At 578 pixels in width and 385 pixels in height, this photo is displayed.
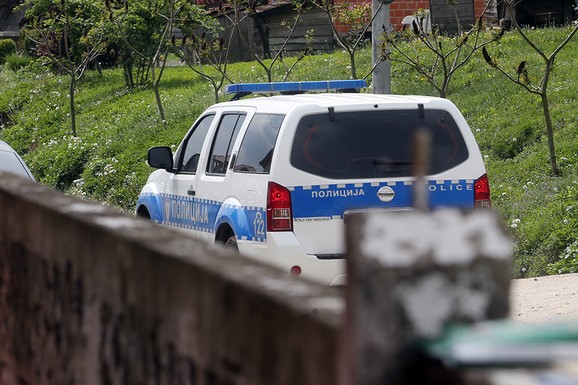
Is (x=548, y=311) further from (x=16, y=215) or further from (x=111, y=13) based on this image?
(x=111, y=13)

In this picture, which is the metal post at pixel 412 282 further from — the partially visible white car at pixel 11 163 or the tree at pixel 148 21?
the tree at pixel 148 21

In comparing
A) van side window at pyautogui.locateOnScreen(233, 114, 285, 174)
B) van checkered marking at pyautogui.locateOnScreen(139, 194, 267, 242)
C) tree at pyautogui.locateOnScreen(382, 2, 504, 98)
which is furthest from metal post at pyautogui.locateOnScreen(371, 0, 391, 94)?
van side window at pyautogui.locateOnScreen(233, 114, 285, 174)

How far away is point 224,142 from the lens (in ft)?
31.0

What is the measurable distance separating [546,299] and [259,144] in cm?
277

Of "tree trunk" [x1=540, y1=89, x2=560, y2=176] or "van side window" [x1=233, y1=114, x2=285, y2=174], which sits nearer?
"van side window" [x1=233, y1=114, x2=285, y2=174]

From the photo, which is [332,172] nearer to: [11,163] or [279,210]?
[279,210]

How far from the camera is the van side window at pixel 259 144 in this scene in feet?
27.5

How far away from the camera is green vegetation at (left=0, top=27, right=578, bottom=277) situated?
1248 cm

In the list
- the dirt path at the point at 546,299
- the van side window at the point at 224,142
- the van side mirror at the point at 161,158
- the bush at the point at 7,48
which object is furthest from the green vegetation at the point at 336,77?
the bush at the point at 7,48

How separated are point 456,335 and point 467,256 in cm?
14

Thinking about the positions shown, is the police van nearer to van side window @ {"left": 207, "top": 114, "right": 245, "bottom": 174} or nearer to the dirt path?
Result: van side window @ {"left": 207, "top": 114, "right": 245, "bottom": 174}

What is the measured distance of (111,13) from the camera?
75.4 ft

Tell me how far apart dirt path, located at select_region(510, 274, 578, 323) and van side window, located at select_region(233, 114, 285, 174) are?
224cm

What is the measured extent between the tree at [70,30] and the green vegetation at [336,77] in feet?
3.13
